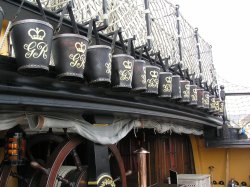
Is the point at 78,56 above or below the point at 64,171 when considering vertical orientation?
above

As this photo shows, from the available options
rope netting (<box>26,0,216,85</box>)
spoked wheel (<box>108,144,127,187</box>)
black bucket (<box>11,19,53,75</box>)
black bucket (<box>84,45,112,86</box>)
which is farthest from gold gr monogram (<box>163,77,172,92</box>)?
black bucket (<box>11,19,53,75</box>)

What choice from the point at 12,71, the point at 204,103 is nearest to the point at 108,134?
the point at 12,71

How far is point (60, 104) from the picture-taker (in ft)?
8.76

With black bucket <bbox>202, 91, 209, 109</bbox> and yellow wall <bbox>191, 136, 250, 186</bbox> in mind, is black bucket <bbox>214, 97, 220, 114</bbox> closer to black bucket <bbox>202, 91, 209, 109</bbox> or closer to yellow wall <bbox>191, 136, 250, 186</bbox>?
black bucket <bbox>202, 91, 209, 109</bbox>

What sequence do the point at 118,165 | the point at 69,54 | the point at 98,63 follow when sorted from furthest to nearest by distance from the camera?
1. the point at 118,165
2. the point at 98,63
3. the point at 69,54

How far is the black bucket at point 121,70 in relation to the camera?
291 centimetres

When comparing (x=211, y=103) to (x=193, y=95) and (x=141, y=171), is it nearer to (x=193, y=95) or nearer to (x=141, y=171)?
(x=193, y=95)

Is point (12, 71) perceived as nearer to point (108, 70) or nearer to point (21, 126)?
point (108, 70)

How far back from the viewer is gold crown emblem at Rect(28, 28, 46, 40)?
2.04 m

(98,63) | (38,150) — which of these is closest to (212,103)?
(38,150)

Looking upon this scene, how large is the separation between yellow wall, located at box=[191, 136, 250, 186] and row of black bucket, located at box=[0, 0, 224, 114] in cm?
590

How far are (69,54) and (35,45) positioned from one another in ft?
1.09

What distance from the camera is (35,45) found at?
2.05 m

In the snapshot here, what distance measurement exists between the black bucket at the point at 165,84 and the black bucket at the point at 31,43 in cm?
216
